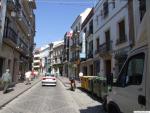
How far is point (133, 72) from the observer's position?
462cm

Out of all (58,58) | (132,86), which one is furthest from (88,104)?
(58,58)

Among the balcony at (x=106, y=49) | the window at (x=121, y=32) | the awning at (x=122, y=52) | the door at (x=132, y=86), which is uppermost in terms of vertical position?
the window at (x=121, y=32)

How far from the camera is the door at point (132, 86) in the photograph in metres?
4.02

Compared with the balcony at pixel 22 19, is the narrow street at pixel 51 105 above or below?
below

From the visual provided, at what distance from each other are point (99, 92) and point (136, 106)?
9.84 meters

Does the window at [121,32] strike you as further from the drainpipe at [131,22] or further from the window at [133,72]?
the window at [133,72]

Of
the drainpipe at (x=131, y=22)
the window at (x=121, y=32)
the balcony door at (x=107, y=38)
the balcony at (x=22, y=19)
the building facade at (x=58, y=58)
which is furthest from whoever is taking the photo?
the building facade at (x=58, y=58)

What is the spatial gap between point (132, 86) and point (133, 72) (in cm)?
32

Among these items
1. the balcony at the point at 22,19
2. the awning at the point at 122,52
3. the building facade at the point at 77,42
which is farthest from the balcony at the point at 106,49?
the building facade at the point at 77,42

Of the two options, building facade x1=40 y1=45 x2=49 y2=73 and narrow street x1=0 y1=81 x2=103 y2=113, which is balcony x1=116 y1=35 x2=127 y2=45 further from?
building facade x1=40 y1=45 x2=49 y2=73

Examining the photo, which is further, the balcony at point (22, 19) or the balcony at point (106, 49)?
the balcony at point (22, 19)

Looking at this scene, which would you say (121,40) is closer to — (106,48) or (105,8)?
(106,48)

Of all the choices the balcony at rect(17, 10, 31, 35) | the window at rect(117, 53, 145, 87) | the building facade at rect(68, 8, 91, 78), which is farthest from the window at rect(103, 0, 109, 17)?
the window at rect(117, 53, 145, 87)

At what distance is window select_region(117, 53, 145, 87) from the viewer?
4219mm
